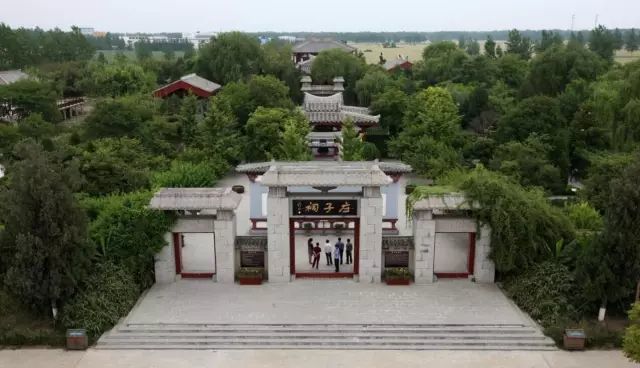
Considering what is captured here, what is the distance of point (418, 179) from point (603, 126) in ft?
26.6

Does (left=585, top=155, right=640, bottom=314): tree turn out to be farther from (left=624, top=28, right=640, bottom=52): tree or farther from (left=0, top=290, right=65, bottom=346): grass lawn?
(left=624, top=28, right=640, bottom=52): tree

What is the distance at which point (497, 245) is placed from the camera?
51.1 ft

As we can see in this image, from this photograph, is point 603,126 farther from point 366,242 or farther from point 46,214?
point 46,214

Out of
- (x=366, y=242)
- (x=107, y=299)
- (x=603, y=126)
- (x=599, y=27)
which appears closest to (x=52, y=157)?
(x=107, y=299)

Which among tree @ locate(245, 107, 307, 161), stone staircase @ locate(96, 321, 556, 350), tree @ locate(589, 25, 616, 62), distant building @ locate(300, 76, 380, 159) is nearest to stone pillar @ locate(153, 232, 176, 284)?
stone staircase @ locate(96, 321, 556, 350)

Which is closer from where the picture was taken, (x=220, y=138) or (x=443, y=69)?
(x=220, y=138)

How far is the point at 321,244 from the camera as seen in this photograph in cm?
1898

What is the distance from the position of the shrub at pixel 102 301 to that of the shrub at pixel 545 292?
9.77 metres

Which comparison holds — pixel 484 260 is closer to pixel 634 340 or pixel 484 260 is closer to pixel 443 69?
pixel 634 340

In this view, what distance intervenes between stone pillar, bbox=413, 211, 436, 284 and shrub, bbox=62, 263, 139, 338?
7.48 m

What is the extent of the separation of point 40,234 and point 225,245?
4.64 metres

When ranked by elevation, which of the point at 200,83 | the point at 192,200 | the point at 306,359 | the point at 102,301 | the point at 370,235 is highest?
the point at 200,83

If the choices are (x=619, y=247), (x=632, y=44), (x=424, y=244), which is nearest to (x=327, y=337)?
(x=424, y=244)

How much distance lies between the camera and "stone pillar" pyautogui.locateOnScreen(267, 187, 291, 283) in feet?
52.3
